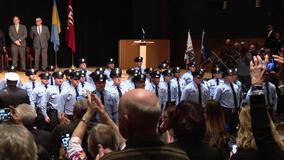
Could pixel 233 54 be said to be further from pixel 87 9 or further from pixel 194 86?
pixel 87 9

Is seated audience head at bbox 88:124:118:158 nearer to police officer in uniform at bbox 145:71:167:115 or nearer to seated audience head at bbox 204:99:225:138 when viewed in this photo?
seated audience head at bbox 204:99:225:138

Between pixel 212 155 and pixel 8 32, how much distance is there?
12190mm

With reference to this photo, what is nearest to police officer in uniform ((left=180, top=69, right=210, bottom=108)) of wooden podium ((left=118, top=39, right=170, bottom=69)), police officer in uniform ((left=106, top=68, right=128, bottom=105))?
police officer in uniform ((left=106, top=68, right=128, bottom=105))

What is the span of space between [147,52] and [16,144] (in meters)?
12.8

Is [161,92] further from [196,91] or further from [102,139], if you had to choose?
[102,139]

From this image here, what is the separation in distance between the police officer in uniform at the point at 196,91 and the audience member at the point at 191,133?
4730 millimetres

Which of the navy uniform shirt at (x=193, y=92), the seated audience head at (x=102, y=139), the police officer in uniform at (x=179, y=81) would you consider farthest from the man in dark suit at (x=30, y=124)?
the police officer in uniform at (x=179, y=81)

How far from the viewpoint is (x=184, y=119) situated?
2500 millimetres

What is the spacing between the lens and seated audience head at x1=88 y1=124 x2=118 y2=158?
7.72 ft

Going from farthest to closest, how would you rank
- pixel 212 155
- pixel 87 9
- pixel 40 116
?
pixel 87 9
pixel 40 116
pixel 212 155

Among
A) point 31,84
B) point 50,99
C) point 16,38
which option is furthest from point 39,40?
point 50,99

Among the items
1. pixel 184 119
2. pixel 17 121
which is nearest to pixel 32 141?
pixel 184 119

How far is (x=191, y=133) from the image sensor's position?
2.46 metres

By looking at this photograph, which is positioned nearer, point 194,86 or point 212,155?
point 212,155
